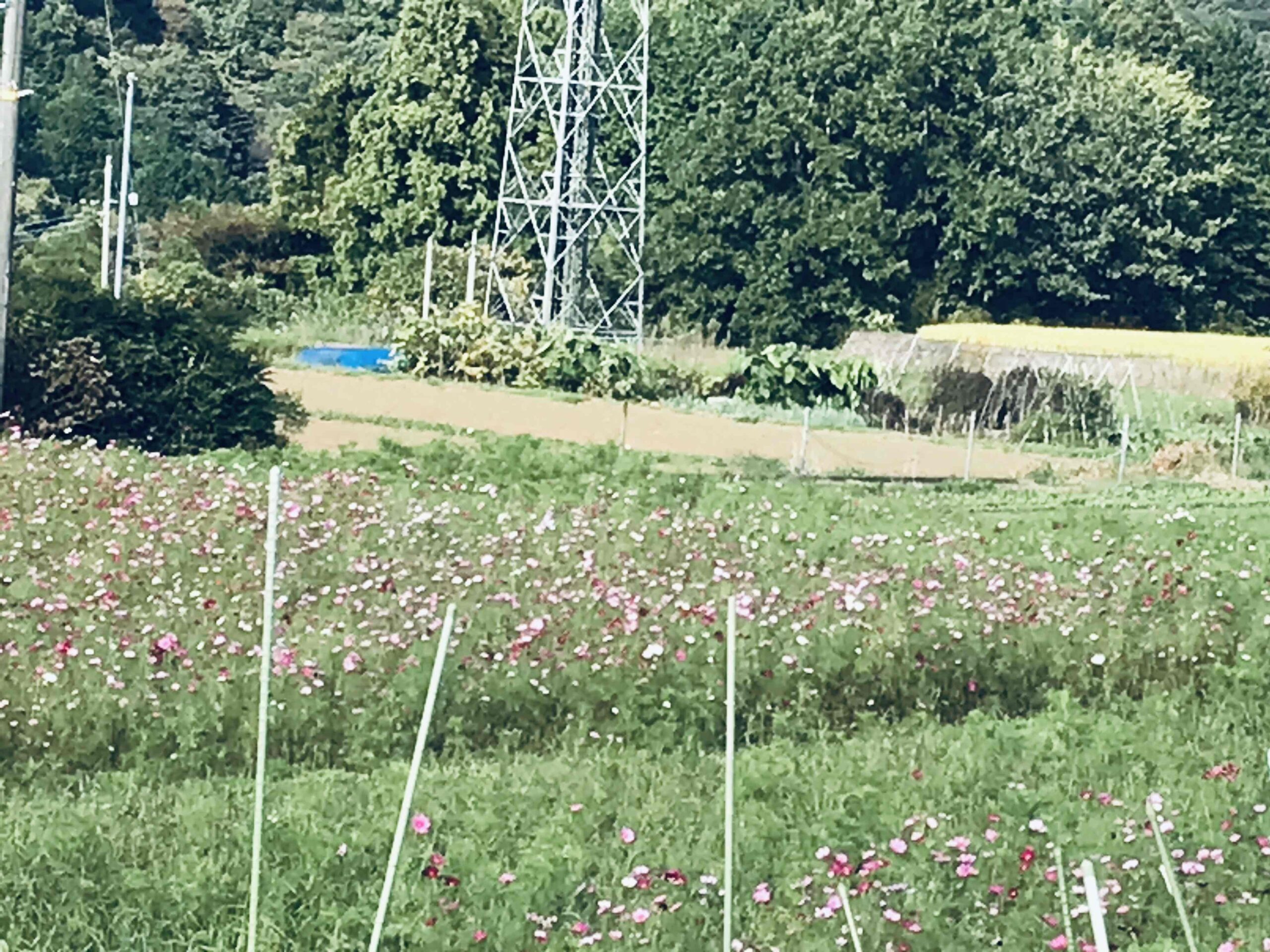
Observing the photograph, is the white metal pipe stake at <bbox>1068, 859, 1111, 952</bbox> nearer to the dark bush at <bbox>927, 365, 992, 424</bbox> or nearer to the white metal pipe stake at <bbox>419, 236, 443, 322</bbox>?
the dark bush at <bbox>927, 365, 992, 424</bbox>

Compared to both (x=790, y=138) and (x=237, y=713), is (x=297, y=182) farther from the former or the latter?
(x=237, y=713)

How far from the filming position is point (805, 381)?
32781 millimetres

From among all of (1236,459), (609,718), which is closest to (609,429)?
(1236,459)

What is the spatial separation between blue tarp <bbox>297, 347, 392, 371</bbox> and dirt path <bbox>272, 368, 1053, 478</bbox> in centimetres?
539

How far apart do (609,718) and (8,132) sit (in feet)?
30.1

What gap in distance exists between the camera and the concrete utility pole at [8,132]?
17.1 m

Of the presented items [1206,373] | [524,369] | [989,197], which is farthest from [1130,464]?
[989,197]

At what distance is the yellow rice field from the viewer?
39844 millimetres

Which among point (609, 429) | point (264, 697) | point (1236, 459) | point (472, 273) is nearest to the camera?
point (264, 697)

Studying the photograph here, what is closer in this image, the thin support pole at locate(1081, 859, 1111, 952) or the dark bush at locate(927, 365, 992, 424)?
the thin support pole at locate(1081, 859, 1111, 952)

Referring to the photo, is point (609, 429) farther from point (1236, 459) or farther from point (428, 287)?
point (428, 287)

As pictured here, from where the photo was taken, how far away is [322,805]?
8.01m

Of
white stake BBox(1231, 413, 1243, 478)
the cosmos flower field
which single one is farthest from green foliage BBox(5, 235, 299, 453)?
white stake BBox(1231, 413, 1243, 478)

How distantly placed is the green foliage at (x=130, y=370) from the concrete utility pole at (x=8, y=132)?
2850 mm
